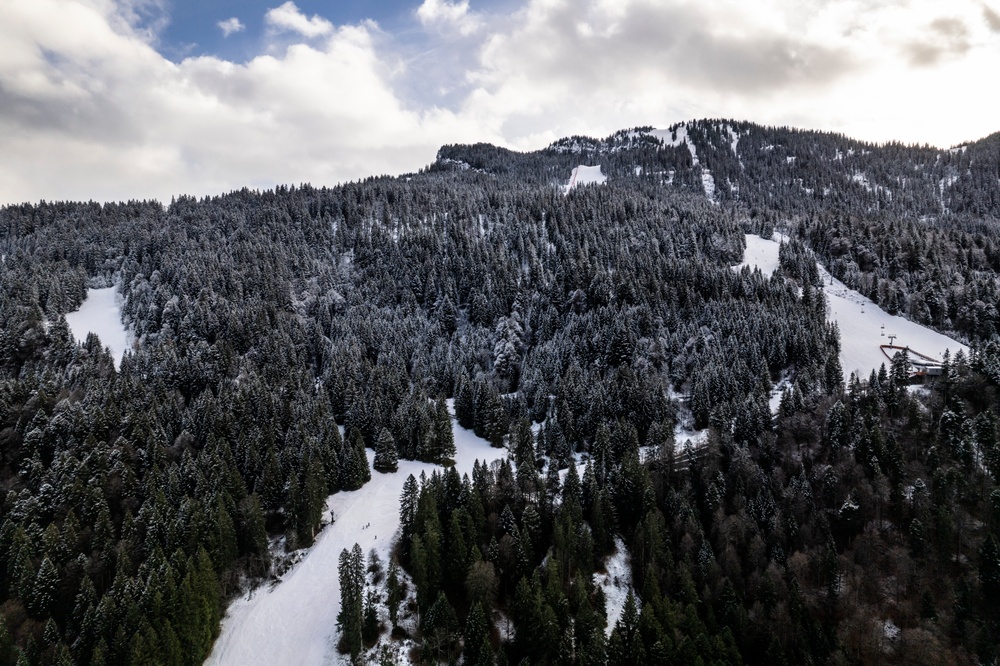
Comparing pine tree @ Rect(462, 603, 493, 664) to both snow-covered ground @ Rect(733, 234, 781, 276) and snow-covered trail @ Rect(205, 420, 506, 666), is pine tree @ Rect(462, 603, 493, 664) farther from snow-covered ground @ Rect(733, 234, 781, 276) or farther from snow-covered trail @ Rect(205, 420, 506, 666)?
snow-covered ground @ Rect(733, 234, 781, 276)

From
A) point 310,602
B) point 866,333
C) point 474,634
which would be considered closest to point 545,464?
point 474,634

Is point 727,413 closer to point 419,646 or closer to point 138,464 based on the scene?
point 419,646

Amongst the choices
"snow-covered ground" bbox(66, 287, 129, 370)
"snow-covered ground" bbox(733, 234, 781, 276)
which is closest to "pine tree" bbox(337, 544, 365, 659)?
"snow-covered ground" bbox(66, 287, 129, 370)

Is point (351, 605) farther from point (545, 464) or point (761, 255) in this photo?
point (761, 255)

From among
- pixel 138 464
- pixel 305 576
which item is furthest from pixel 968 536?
pixel 138 464

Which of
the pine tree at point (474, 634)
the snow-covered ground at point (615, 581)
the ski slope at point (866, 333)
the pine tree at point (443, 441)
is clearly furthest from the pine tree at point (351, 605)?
the ski slope at point (866, 333)

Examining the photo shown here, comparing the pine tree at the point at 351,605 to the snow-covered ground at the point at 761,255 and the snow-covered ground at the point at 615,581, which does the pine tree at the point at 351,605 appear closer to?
the snow-covered ground at the point at 615,581
